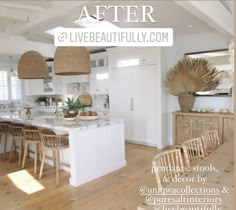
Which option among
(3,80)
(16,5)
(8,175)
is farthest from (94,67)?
(8,175)

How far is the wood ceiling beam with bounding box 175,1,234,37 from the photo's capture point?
2.56 m

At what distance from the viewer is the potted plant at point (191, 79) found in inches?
178

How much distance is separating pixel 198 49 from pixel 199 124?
1.68 m

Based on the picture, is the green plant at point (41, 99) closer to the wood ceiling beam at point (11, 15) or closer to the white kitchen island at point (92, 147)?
the white kitchen island at point (92, 147)

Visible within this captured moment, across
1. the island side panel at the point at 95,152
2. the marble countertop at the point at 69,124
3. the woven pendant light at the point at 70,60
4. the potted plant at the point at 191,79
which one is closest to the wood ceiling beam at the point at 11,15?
the woven pendant light at the point at 70,60

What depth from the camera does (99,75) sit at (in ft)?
20.8

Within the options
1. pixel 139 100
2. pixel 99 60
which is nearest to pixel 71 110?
pixel 139 100

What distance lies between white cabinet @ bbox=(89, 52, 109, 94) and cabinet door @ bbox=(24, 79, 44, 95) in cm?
181

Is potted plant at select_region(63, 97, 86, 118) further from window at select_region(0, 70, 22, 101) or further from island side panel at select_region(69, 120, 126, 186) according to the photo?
window at select_region(0, 70, 22, 101)

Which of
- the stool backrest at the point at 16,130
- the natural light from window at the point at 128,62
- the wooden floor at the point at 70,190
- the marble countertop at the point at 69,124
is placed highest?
the natural light from window at the point at 128,62

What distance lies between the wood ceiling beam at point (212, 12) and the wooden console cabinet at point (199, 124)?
5.17ft

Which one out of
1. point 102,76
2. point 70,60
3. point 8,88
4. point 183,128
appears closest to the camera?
point 70,60

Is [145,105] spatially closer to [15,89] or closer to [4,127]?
[4,127]

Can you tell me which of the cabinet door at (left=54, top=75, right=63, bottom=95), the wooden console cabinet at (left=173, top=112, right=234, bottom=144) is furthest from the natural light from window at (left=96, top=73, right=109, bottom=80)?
the wooden console cabinet at (left=173, top=112, right=234, bottom=144)
